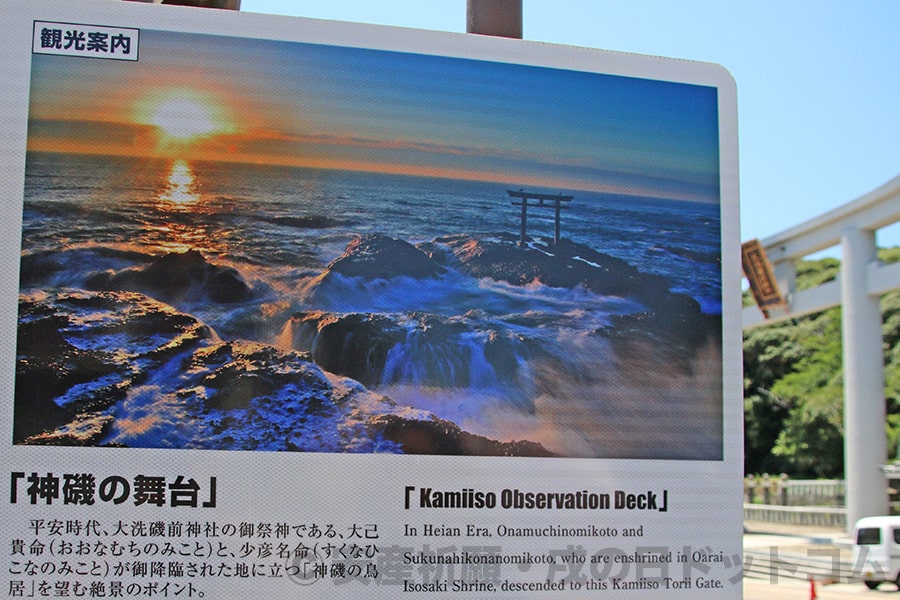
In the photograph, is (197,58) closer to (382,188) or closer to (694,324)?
(382,188)

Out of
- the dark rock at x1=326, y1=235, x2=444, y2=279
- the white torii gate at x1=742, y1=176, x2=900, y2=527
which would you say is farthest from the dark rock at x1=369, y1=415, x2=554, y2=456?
the white torii gate at x1=742, y1=176, x2=900, y2=527

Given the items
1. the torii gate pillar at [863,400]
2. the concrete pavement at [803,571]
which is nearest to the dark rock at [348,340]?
the concrete pavement at [803,571]

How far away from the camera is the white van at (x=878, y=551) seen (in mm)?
15508

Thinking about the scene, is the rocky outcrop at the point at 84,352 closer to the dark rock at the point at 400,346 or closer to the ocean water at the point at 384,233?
the ocean water at the point at 384,233

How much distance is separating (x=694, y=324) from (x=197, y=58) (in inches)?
73.2

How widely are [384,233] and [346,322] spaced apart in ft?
1.03

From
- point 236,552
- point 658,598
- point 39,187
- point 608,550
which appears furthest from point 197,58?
point 658,598

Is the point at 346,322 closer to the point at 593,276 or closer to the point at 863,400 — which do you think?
the point at 593,276

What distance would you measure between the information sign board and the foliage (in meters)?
27.3

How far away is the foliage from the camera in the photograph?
31.2m

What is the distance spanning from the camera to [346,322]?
3.02 m

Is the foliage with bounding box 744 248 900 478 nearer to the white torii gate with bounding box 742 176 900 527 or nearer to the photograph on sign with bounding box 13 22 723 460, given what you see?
the white torii gate with bounding box 742 176 900 527

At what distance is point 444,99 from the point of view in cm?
322

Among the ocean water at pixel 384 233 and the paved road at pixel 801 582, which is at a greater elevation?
the ocean water at pixel 384 233
